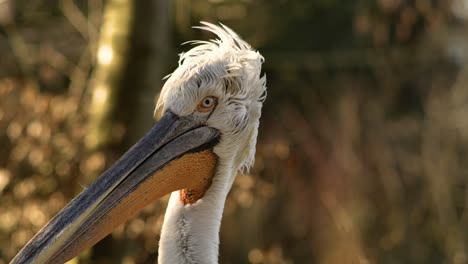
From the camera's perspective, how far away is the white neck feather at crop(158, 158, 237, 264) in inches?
150

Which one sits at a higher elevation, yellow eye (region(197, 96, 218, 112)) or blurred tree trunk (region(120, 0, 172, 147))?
blurred tree trunk (region(120, 0, 172, 147))

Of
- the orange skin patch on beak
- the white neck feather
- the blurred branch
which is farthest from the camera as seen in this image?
the blurred branch

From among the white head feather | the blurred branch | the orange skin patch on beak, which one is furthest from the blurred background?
the orange skin patch on beak

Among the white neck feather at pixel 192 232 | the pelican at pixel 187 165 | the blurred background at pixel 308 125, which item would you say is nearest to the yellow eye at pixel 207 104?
the pelican at pixel 187 165

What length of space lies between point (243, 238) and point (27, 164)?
9.12 feet

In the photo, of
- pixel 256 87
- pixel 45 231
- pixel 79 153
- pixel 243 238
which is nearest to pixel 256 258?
pixel 79 153

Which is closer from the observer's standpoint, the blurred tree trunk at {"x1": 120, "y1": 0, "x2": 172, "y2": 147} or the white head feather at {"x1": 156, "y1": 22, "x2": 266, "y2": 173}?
the white head feather at {"x1": 156, "y1": 22, "x2": 266, "y2": 173}

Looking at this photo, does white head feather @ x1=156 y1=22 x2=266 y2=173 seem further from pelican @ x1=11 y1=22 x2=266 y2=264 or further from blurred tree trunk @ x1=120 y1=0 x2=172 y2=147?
blurred tree trunk @ x1=120 y1=0 x2=172 y2=147

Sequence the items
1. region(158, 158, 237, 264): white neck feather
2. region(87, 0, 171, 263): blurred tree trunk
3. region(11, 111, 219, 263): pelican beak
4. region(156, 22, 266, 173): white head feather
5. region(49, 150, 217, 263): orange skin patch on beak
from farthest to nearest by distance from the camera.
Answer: region(87, 0, 171, 263): blurred tree trunk → region(156, 22, 266, 173): white head feather → region(158, 158, 237, 264): white neck feather → region(49, 150, 217, 263): orange skin patch on beak → region(11, 111, 219, 263): pelican beak

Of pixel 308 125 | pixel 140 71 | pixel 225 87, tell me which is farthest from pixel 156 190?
pixel 308 125

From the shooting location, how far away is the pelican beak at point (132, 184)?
11.5ft

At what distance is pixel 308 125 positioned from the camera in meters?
10.4

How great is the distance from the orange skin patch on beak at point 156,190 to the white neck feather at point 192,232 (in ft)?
0.22

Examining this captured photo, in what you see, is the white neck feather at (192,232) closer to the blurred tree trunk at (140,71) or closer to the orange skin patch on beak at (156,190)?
the orange skin patch on beak at (156,190)
